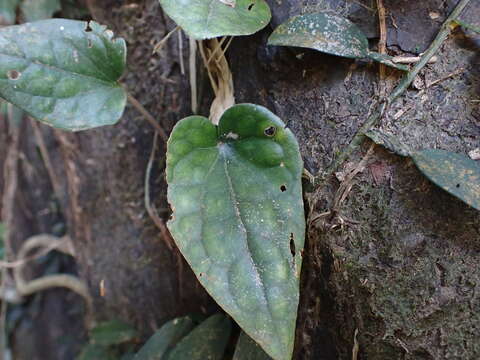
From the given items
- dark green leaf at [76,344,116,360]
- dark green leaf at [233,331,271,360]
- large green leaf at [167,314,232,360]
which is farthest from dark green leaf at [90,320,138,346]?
dark green leaf at [233,331,271,360]

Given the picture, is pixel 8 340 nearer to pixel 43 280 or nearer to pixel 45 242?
pixel 43 280

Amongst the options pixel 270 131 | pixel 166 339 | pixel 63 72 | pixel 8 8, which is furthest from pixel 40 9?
pixel 166 339

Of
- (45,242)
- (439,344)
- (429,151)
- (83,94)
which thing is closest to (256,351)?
(439,344)

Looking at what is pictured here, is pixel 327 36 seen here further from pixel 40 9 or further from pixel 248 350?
pixel 40 9

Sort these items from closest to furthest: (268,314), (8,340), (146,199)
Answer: (268,314) < (146,199) < (8,340)

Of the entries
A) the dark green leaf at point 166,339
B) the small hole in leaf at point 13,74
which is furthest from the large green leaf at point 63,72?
the dark green leaf at point 166,339

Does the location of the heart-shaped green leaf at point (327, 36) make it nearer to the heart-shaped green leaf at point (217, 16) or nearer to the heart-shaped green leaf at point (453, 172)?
the heart-shaped green leaf at point (217, 16)
